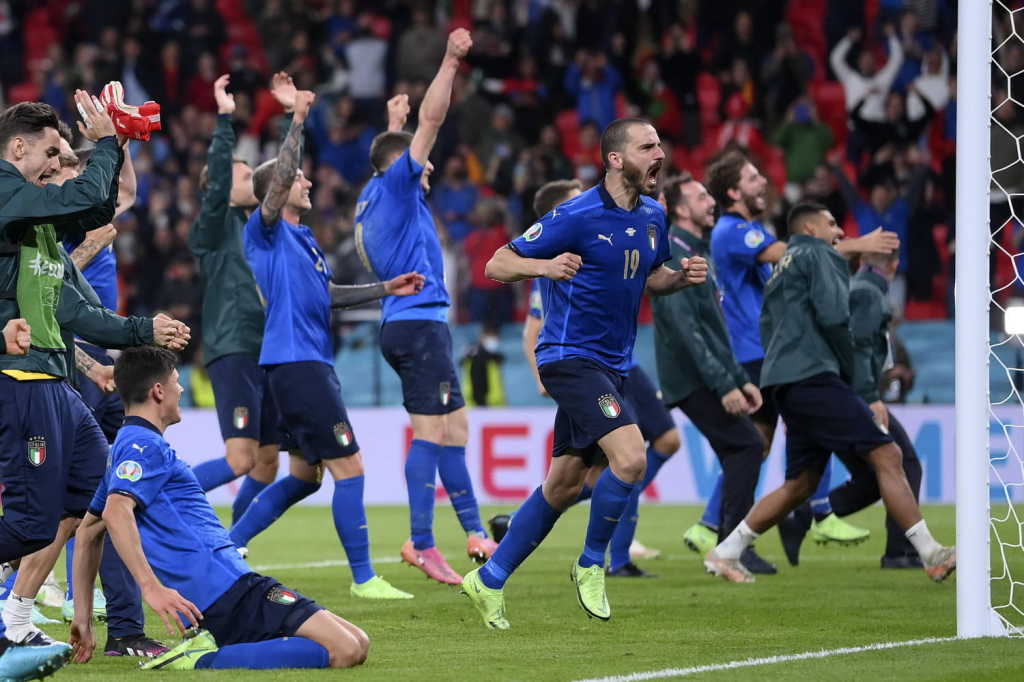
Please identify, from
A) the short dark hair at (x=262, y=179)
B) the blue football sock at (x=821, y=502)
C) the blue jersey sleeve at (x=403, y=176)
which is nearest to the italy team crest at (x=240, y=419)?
the short dark hair at (x=262, y=179)

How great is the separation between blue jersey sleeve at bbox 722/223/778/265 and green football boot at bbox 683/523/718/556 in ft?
5.73

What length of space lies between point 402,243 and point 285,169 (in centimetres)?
107

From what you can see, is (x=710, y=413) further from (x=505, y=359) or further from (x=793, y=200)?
(x=793, y=200)

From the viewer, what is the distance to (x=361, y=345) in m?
15.6

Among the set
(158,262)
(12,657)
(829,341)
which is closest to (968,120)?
(829,341)

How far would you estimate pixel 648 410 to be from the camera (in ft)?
31.2

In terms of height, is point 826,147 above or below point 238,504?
above

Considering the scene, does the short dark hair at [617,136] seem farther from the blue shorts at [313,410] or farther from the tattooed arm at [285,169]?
the blue shorts at [313,410]

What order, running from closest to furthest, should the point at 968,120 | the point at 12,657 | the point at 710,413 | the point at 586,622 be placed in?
1. the point at 12,657
2. the point at 968,120
3. the point at 586,622
4. the point at 710,413

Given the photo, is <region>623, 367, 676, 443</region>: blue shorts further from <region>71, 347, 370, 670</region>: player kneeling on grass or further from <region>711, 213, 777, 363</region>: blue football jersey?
<region>71, 347, 370, 670</region>: player kneeling on grass

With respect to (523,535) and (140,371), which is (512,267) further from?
(140,371)

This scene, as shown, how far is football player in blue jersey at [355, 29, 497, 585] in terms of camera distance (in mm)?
8648

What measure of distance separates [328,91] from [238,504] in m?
11.8

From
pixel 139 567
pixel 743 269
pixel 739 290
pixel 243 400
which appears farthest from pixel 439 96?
pixel 139 567
